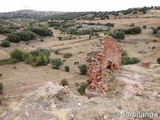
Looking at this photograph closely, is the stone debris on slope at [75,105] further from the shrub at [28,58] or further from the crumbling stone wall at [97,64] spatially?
the shrub at [28,58]

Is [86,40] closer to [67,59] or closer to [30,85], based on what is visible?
[67,59]

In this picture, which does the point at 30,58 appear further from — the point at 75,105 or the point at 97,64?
the point at 75,105

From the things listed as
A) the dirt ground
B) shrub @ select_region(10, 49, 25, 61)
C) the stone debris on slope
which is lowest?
the dirt ground

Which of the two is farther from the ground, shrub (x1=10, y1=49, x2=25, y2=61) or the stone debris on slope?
the stone debris on slope

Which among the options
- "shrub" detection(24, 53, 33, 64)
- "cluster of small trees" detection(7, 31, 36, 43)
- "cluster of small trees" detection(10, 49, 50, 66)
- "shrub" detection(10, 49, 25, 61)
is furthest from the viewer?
"cluster of small trees" detection(7, 31, 36, 43)

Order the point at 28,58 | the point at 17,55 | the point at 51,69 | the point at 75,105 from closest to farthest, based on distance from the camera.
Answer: the point at 75,105, the point at 51,69, the point at 28,58, the point at 17,55

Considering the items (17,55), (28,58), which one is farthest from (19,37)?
(28,58)

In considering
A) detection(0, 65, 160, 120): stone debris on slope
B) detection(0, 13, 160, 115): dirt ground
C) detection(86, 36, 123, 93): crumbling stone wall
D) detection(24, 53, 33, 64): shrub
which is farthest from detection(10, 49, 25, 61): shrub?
detection(0, 65, 160, 120): stone debris on slope

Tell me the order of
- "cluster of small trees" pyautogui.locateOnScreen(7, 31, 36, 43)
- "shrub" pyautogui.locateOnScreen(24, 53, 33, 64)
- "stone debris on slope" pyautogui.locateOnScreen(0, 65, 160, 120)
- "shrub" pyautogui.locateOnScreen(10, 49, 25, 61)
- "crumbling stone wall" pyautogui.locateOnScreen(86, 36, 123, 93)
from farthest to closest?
"cluster of small trees" pyautogui.locateOnScreen(7, 31, 36, 43) < "shrub" pyautogui.locateOnScreen(10, 49, 25, 61) < "shrub" pyautogui.locateOnScreen(24, 53, 33, 64) < "crumbling stone wall" pyautogui.locateOnScreen(86, 36, 123, 93) < "stone debris on slope" pyautogui.locateOnScreen(0, 65, 160, 120)

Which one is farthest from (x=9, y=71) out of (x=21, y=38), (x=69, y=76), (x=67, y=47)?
(x=21, y=38)

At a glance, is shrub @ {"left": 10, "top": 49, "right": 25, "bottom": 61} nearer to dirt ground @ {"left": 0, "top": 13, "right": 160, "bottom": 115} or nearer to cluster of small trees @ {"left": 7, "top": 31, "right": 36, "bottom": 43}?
dirt ground @ {"left": 0, "top": 13, "right": 160, "bottom": 115}

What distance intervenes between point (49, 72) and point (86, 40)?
25.6 m

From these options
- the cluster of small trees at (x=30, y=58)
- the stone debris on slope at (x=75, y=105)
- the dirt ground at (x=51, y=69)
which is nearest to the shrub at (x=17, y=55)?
the cluster of small trees at (x=30, y=58)

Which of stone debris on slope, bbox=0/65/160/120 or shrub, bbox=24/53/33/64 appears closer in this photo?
stone debris on slope, bbox=0/65/160/120
